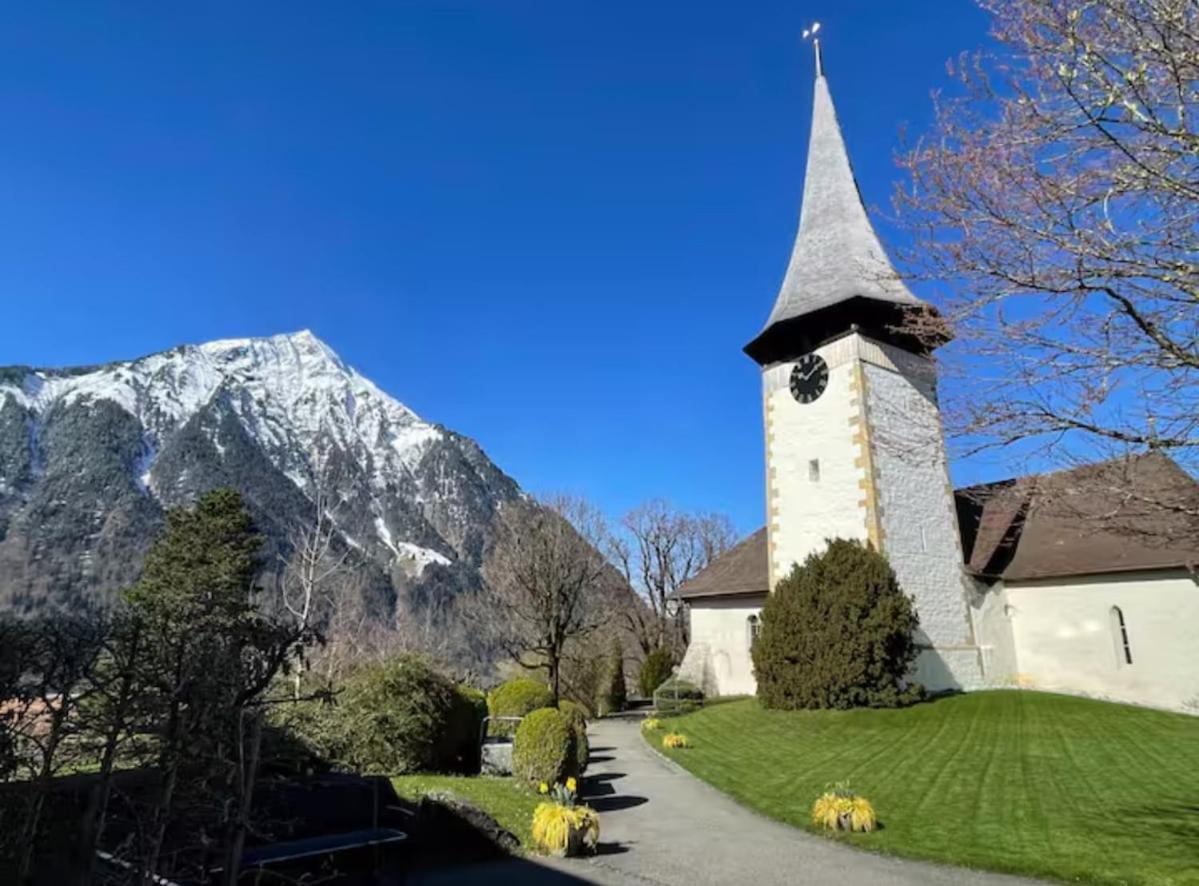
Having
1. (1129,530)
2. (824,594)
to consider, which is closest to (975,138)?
(1129,530)

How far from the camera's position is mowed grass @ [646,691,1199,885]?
760cm

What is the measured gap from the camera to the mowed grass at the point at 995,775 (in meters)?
7.60

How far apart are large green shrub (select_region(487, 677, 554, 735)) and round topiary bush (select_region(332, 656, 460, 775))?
3.24 metres

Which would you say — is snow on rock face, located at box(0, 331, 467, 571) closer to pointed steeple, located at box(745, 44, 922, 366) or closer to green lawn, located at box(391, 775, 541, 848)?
pointed steeple, located at box(745, 44, 922, 366)

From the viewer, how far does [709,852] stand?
8328 mm

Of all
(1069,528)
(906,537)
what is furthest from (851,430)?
(1069,528)

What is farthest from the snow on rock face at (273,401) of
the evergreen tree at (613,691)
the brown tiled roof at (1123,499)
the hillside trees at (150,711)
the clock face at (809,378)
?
the brown tiled roof at (1123,499)

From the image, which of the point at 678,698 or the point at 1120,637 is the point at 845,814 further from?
the point at 678,698

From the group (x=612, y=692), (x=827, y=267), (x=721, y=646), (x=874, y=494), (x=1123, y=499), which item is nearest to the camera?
(x=1123, y=499)

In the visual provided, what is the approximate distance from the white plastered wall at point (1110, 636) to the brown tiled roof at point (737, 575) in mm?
7469

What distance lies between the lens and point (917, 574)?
1939cm

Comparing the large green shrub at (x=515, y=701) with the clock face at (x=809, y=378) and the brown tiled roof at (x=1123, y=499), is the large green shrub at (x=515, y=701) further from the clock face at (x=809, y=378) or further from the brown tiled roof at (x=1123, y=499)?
the clock face at (x=809, y=378)

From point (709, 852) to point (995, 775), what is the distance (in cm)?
597

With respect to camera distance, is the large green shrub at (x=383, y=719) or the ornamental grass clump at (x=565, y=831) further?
the large green shrub at (x=383, y=719)
